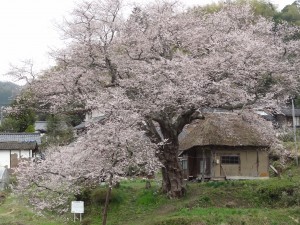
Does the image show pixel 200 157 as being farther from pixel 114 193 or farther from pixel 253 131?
pixel 114 193

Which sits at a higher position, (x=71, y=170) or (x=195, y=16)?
(x=195, y=16)

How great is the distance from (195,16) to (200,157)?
29.1 feet

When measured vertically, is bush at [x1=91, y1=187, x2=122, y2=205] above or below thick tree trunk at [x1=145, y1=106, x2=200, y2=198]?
below

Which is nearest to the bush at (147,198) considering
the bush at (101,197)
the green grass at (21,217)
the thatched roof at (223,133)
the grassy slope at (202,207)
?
the grassy slope at (202,207)

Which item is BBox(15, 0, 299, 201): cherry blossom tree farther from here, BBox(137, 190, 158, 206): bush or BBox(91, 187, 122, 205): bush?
BBox(91, 187, 122, 205): bush

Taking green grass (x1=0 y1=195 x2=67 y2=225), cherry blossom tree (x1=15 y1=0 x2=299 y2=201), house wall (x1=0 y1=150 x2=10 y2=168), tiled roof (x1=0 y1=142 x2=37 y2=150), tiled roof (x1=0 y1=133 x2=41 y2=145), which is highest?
cherry blossom tree (x1=15 y1=0 x2=299 y2=201)

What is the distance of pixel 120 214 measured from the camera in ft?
63.3

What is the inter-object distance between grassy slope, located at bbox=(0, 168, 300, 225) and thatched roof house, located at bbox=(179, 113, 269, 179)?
3.58 metres

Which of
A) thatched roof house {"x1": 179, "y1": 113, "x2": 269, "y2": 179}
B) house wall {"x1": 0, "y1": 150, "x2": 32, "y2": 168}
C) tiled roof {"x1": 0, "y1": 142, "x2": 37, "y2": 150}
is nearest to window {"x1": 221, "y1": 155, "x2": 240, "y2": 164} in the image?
thatched roof house {"x1": 179, "y1": 113, "x2": 269, "y2": 179}

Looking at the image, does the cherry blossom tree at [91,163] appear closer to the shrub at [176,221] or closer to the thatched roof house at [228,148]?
the shrub at [176,221]

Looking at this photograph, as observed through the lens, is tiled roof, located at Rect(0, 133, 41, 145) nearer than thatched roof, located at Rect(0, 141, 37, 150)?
No

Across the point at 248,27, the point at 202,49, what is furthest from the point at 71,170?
the point at 248,27

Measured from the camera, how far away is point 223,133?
25.4 metres

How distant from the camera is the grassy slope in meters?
17.0
